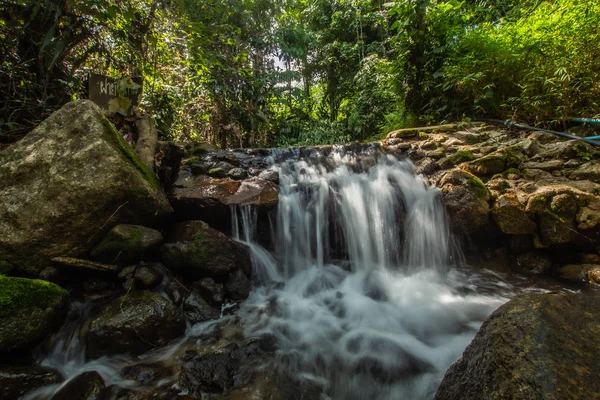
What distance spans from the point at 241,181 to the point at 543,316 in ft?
14.6

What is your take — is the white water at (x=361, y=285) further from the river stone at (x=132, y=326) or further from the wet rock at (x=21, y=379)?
the wet rock at (x=21, y=379)

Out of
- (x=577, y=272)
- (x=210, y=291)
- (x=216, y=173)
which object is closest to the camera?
(x=210, y=291)

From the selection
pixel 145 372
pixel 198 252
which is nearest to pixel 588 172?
pixel 198 252

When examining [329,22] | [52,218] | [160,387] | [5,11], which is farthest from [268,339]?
[329,22]

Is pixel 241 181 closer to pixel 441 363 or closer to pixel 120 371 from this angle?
pixel 120 371

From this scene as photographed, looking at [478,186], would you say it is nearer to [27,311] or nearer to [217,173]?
[217,173]

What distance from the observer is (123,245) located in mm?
3160

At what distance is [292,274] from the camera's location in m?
4.70

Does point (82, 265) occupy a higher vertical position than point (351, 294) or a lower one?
higher

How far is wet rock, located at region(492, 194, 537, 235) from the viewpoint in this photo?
3949 millimetres

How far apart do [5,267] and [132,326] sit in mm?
1378

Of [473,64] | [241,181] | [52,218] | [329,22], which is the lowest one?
[52,218]

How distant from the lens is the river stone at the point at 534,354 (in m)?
1.37

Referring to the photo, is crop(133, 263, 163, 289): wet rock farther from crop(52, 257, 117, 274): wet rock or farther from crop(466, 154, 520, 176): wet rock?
crop(466, 154, 520, 176): wet rock
